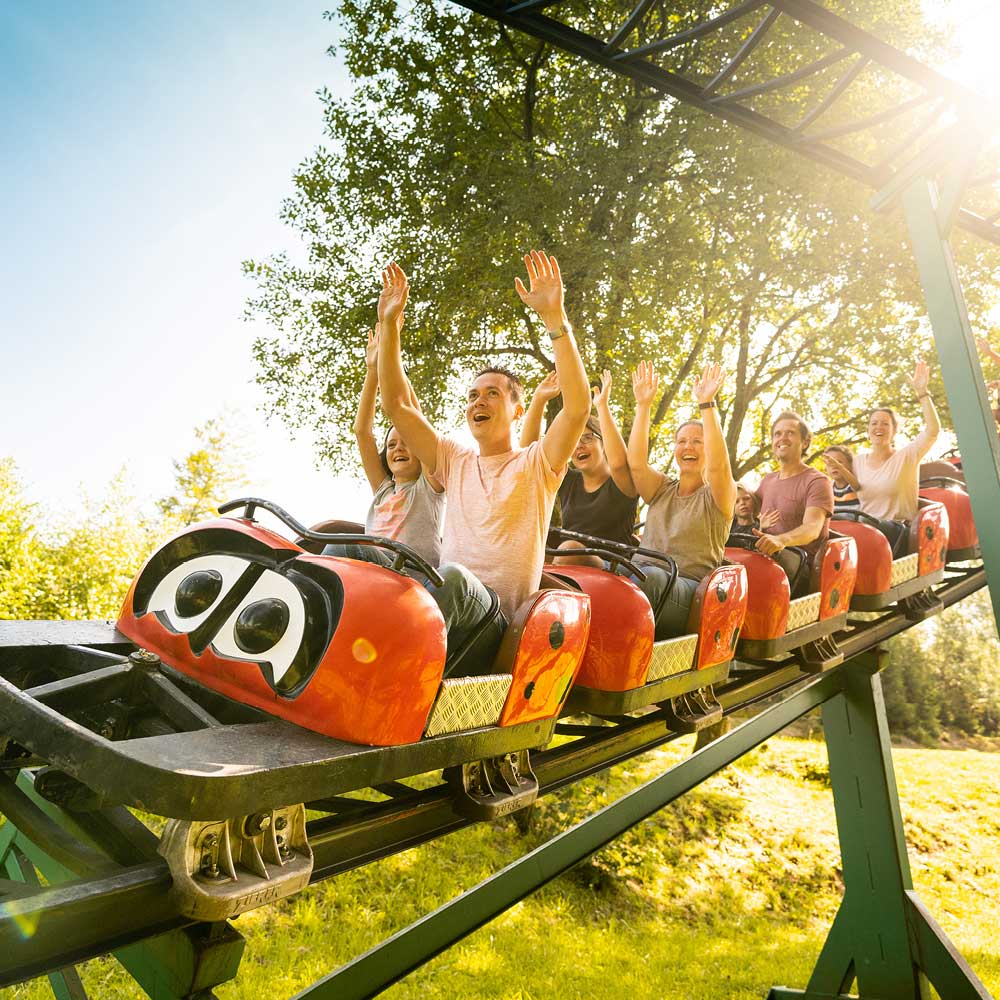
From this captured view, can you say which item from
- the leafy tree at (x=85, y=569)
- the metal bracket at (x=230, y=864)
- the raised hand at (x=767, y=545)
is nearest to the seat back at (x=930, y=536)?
the raised hand at (x=767, y=545)

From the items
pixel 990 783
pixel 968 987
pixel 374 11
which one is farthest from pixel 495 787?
pixel 990 783

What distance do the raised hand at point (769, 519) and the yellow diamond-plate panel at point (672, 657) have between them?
1.77 metres

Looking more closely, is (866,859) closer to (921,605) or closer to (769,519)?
(921,605)

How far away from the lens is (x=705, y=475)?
139 inches

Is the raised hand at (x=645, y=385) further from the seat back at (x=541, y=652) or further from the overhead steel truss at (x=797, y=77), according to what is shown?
the seat back at (x=541, y=652)

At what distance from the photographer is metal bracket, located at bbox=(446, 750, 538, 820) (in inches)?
75.9

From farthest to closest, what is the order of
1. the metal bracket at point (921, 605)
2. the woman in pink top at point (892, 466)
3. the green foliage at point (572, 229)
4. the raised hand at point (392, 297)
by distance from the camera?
1. the green foliage at point (572, 229)
2. the woman in pink top at point (892, 466)
3. the metal bracket at point (921, 605)
4. the raised hand at point (392, 297)

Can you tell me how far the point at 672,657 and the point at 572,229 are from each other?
6.14 m

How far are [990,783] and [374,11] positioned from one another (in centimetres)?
1315

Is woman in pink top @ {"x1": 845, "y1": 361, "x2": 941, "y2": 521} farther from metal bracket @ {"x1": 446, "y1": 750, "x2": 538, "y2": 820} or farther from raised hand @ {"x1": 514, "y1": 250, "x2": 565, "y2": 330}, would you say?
metal bracket @ {"x1": 446, "y1": 750, "x2": 538, "y2": 820}

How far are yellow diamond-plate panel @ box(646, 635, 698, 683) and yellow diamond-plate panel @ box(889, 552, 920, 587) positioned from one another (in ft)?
8.25

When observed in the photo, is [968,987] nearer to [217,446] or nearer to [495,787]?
[495,787]

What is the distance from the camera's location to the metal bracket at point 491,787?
6.32 ft

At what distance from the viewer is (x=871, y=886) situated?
4.20 meters
